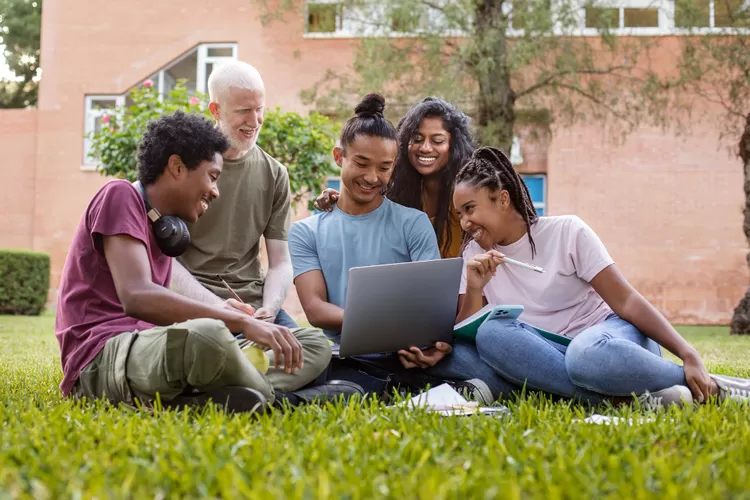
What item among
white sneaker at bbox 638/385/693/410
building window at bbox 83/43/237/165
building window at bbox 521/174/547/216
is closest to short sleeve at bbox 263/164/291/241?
white sneaker at bbox 638/385/693/410

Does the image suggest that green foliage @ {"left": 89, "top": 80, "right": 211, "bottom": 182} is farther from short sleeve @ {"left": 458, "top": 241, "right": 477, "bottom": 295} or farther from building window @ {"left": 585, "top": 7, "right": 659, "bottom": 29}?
short sleeve @ {"left": 458, "top": 241, "right": 477, "bottom": 295}

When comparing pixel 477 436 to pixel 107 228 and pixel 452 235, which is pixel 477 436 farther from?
pixel 452 235

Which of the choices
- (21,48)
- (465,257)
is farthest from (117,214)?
(21,48)

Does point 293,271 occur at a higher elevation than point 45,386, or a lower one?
higher

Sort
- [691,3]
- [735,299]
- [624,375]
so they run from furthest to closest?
[735,299], [691,3], [624,375]

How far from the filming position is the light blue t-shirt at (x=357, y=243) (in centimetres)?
364

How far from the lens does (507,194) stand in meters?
3.53

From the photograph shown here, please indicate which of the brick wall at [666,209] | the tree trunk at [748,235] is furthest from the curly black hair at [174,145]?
the brick wall at [666,209]

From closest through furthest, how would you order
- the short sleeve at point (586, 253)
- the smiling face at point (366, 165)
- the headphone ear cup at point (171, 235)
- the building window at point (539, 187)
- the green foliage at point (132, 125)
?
the headphone ear cup at point (171, 235) < the short sleeve at point (586, 253) < the smiling face at point (366, 165) < the green foliage at point (132, 125) < the building window at point (539, 187)

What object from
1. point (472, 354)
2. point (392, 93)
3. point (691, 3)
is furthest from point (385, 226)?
point (691, 3)

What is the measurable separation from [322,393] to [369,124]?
125cm

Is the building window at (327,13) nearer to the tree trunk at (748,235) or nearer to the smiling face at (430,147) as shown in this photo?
the tree trunk at (748,235)

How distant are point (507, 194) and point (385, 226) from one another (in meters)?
0.56

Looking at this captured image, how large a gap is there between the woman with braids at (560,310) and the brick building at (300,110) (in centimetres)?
1042
